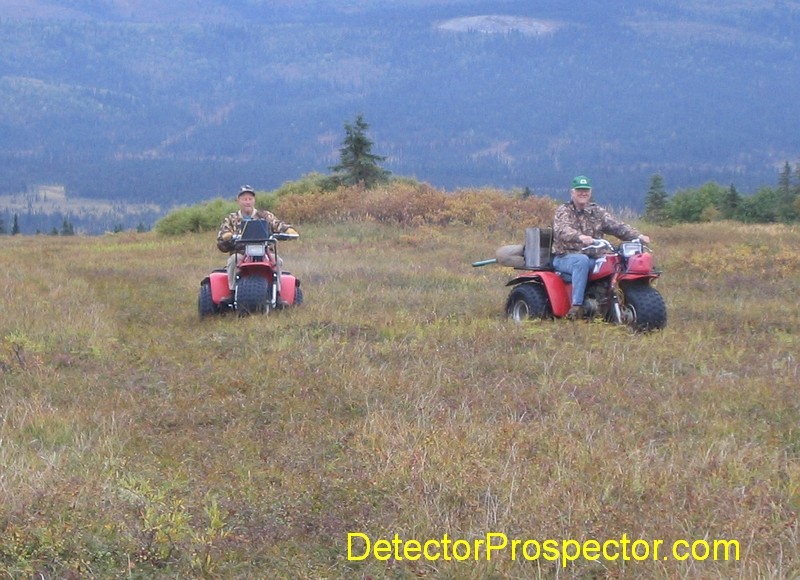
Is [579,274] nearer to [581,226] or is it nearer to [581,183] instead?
[581,226]

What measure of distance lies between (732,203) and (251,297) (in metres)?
47.0

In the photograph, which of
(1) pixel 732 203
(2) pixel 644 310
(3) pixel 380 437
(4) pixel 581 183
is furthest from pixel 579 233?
(1) pixel 732 203

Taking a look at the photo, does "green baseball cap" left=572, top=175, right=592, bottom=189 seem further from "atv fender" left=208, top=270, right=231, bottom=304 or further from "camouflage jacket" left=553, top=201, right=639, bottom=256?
"atv fender" left=208, top=270, right=231, bottom=304

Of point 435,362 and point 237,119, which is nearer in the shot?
point 435,362

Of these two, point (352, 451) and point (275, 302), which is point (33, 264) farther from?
point (352, 451)

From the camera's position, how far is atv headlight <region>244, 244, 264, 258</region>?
10.9 metres

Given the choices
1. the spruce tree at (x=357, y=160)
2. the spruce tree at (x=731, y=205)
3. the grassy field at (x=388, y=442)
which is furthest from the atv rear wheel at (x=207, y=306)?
the spruce tree at (x=731, y=205)

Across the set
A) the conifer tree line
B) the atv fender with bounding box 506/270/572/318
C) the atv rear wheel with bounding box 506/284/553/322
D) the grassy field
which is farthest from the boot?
the conifer tree line

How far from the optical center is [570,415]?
642 cm

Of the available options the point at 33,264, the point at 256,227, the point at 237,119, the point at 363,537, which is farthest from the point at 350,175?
the point at 237,119

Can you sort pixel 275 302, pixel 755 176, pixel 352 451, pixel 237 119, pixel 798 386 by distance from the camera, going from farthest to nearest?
pixel 237 119 → pixel 755 176 → pixel 275 302 → pixel 798 386 → pixel 352 451

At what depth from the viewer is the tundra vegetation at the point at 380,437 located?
4422 millimetres

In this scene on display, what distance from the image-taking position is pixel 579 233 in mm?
10711

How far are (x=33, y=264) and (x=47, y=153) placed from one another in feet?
426
